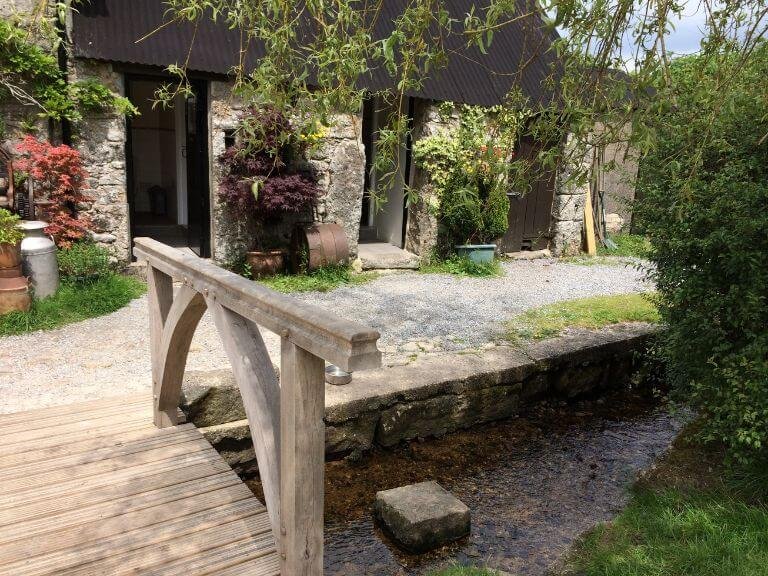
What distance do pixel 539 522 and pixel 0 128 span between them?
6020mm

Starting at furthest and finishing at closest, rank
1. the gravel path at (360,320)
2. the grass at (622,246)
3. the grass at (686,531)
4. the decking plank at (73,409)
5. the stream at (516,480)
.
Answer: the grass at (622,246) < the gravel path at (360,320) < the decking plank at (73,409) < the stream at (516,480) < the grass at (686,531)

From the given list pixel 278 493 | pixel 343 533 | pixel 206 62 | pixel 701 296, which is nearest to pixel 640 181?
pixel 701 296

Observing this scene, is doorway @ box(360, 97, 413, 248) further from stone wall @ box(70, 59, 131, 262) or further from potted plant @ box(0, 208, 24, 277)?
potted plant @ box(0, 208, 24, 277)

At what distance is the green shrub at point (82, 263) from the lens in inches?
237

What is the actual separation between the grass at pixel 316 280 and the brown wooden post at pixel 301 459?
16.1 feet

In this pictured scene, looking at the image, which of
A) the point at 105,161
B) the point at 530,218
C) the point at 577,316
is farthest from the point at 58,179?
the point at 530,218

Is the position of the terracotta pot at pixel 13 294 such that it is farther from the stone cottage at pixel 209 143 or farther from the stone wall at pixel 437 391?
the stone wall at pixel 437 391

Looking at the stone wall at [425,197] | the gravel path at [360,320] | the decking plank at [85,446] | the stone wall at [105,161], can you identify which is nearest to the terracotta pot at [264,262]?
the gravel path at [360,320]

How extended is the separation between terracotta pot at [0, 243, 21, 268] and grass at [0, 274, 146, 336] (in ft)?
1.39

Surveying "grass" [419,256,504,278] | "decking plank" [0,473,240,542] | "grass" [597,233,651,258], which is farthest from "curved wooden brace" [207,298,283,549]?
"grass" [597,233,651,258]

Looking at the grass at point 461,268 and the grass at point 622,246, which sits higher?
the grass at point 622,246

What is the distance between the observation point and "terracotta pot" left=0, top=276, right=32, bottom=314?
17.0 feet

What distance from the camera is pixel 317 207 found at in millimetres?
7754

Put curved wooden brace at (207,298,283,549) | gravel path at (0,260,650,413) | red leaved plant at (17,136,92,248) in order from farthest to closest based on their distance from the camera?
red leaved plant at (17,136,92,248), gravel path at (0,260,650,413), curved wooden brace at (207,298,283,549)
